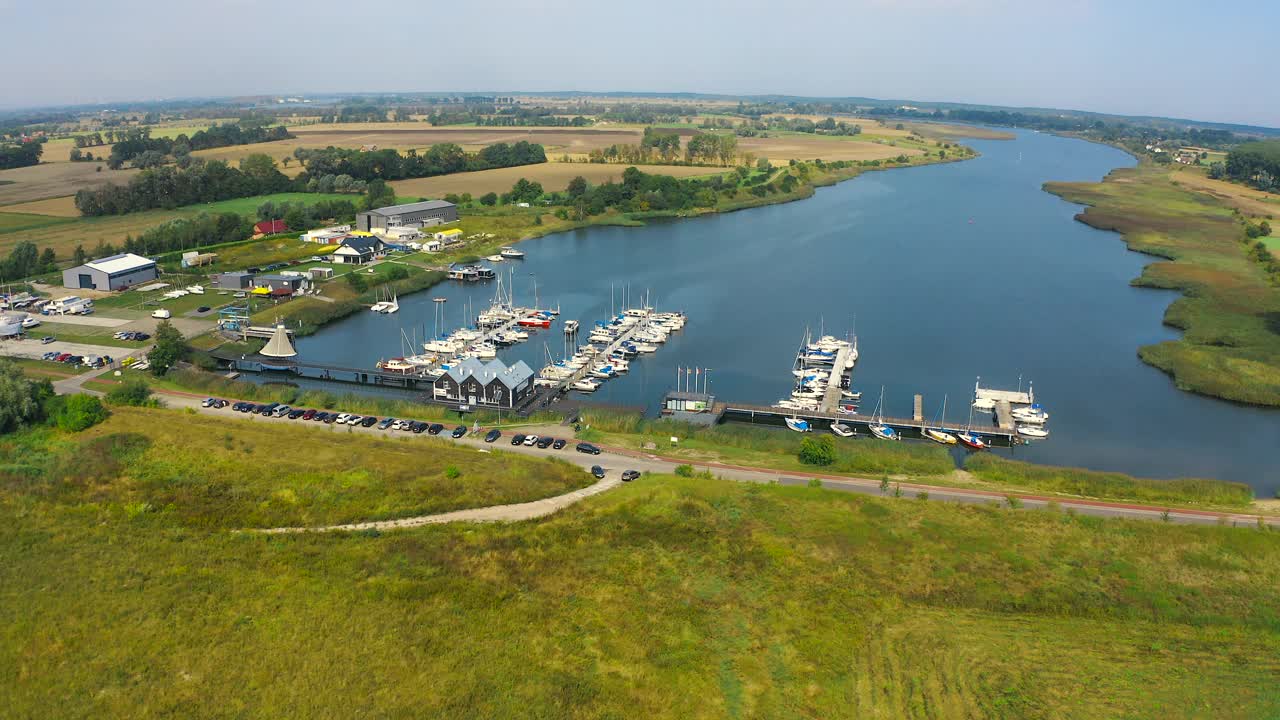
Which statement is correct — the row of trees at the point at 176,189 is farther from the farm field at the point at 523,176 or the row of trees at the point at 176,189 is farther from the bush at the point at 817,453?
the bush at the point at 817,453

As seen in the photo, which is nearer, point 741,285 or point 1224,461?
point 1224,461

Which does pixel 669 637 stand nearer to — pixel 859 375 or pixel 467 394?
pixel 467 394

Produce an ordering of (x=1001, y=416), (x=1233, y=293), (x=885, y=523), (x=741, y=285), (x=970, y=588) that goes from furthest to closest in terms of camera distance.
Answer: (x=741, y=285) < (x=1233, y=293) < (x=1001, y=416) < (x=885, y=523) < (x=970, y=588)

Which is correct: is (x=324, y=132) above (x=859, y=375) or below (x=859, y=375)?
above

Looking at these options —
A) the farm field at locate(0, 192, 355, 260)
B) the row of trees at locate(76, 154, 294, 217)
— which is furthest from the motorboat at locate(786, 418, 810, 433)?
the row of trees at locate(76, 154, 294, 217)

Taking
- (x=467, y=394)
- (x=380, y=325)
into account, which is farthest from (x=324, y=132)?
(x=467, y=394)

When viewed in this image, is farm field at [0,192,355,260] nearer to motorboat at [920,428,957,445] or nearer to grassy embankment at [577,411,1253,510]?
grassy embankment at [577,411,1253,510]
